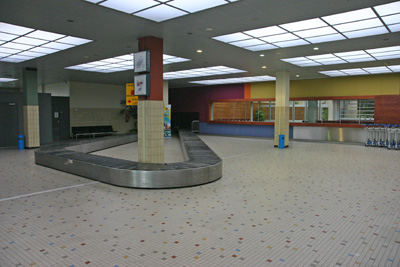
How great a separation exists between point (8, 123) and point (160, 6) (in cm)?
1344

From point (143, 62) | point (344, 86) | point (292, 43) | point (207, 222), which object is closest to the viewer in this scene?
point (207, 222)

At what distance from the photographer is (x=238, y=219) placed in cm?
535

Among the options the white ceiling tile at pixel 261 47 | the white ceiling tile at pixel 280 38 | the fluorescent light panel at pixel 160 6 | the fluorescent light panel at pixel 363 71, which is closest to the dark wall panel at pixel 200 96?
the fluorescent light panel at pixel 363 71

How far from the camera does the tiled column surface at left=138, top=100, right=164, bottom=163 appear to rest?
31.7ft

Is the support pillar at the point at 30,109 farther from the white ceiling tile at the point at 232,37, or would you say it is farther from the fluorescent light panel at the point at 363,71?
the fluorescent light panel at the point at 363,71

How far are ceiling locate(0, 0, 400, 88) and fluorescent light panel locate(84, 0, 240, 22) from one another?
0.88ft

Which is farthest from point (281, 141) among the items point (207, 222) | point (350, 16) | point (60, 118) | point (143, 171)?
point (60, 118)

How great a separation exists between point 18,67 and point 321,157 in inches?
643

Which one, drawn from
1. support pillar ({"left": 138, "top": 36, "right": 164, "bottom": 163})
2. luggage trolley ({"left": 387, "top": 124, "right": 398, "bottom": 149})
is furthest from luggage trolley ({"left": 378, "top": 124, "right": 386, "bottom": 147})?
support pillar ({"left": 138, "top": 36, "right": 164, "bottom": 163})

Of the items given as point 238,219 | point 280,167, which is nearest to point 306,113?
point 280,167

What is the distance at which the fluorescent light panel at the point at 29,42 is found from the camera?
918cm

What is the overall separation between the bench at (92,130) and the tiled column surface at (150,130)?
14212 mm

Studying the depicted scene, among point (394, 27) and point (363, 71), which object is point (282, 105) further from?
point (394, 27)

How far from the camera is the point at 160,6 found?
711 cm
